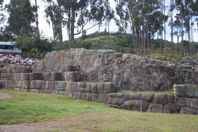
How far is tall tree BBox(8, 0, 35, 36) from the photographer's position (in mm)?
60006

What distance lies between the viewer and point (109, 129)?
24.1 feet

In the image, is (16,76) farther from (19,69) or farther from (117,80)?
(117,80)

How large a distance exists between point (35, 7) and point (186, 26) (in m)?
28.6

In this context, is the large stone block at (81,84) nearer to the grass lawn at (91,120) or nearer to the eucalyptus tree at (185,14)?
the grass lawn at (91,120)

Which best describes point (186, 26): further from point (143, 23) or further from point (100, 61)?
point (100, 61)

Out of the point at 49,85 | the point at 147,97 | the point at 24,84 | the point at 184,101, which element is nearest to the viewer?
the point at 184,101

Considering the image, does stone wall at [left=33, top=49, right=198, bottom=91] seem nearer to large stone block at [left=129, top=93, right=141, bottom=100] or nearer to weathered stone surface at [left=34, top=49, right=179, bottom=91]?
weathered stone surface at [left=34, top=49, right=179, bottom=91]

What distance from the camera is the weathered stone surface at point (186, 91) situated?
11.3 metres

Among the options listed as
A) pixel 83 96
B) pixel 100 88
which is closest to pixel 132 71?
pixel 100 88

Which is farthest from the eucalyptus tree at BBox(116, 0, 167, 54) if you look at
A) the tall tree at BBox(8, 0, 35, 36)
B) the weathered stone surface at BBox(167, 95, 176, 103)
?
the weathered stone surface at BBox(167, 95, 176, 103)

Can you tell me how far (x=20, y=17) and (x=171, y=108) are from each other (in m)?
57.9

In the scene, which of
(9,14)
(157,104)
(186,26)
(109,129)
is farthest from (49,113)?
(9,14)

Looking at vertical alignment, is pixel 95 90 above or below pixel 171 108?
above

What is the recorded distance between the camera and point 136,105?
41.7ft
